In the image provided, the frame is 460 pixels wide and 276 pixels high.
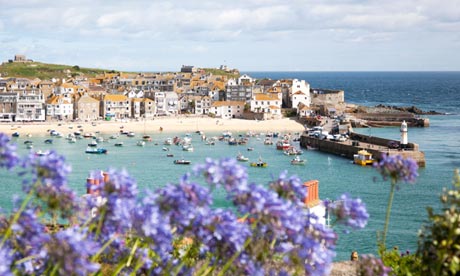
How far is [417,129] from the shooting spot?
62.9m

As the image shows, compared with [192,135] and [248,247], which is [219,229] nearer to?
[248,247]

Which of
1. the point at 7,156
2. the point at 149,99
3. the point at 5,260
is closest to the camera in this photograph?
the point at 5,260

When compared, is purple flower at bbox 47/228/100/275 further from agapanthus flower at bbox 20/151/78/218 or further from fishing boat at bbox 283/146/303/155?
fishing boat at bbox 283/146/303/155

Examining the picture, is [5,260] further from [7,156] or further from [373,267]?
[373,267]

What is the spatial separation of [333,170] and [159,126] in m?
29.2

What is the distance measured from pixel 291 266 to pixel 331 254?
Result: 0.44 m

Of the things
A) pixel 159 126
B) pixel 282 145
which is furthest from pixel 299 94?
pixel 282 145

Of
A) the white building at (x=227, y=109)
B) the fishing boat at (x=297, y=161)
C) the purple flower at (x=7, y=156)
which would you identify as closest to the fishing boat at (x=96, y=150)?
the fishing boat at (x=297, y=161)

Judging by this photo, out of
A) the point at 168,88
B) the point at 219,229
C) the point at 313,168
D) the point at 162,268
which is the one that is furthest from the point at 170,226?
the point at 168,88

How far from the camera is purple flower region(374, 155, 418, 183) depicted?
203 inches

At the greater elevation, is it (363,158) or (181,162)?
(363,158)

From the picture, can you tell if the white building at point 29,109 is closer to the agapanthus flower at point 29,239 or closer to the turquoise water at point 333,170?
the turquoise water at point 333,170

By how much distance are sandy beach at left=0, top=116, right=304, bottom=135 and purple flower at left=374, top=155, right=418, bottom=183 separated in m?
58.1

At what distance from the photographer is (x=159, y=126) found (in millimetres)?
66625
